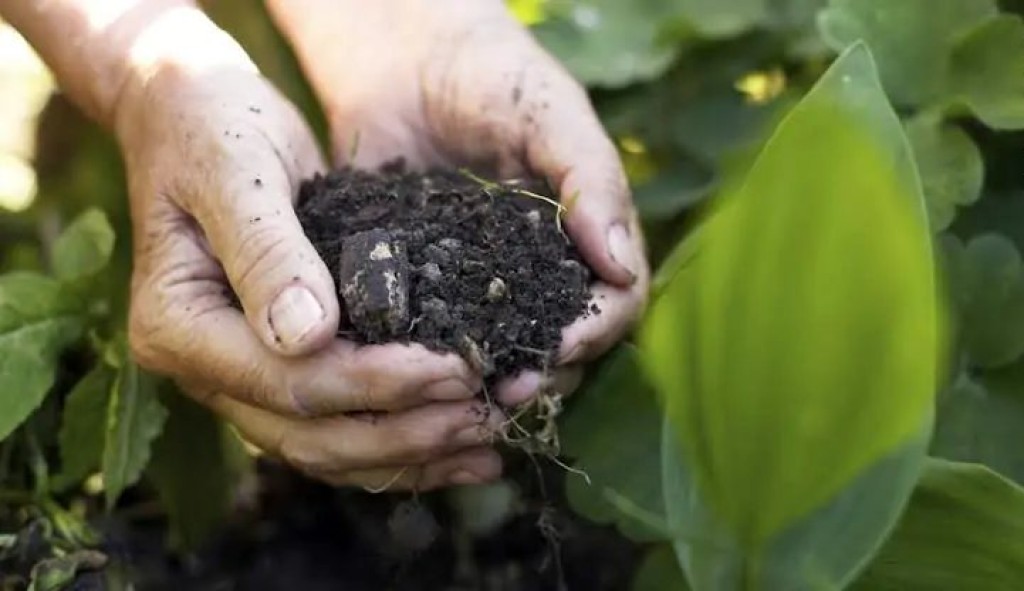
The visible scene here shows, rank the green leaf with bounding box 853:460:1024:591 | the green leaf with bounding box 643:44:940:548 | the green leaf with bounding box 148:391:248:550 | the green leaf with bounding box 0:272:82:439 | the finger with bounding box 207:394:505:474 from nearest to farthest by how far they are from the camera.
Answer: the green leaf with bounding box 643:44:940:548 → the green leaf with bounding box 853:460:1024:591 → the finger with bounding box 207:394:505:474 → the green leaf with bounding box 0:272:82:439 → the green leaf with bounding box 148:391:248:550

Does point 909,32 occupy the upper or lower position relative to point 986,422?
upper

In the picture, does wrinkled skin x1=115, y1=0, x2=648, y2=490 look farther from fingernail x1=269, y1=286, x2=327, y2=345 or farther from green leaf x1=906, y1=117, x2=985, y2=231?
green leaf x1=906, y1=117, x2=985, y2=231

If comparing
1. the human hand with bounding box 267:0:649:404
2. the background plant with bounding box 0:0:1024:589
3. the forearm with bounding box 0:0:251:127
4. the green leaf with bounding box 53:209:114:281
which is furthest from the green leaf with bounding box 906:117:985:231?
the green leaf with bounding box 53:209:114:281

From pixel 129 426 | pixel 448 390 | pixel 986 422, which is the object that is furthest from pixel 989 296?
pixel 129 426

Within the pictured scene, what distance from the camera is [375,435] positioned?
0.65 m

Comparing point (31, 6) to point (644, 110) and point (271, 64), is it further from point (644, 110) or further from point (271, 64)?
point (644, 110)

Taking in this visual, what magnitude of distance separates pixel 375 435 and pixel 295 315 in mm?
84

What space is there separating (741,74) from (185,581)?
517 mm

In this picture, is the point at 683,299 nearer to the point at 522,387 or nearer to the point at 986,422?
the point at 522,387

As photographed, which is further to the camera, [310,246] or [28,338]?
[28,338]

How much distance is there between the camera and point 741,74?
0.95 meters

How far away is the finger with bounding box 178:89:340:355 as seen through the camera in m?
0.60

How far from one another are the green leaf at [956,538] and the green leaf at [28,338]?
460 millimetres

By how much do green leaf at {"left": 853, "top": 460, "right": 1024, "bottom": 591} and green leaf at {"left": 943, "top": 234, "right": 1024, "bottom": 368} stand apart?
18cm
